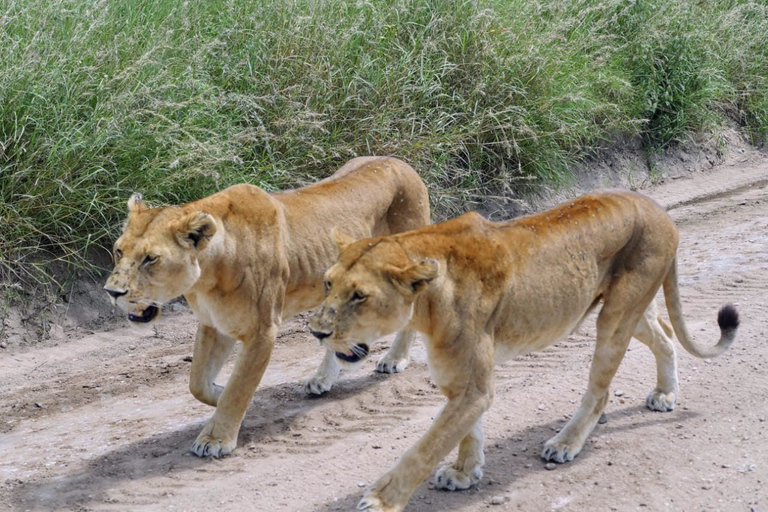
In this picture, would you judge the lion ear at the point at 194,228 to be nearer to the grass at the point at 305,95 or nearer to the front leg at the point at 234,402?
the front leg at the point at 234,402

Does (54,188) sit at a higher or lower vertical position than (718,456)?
higher

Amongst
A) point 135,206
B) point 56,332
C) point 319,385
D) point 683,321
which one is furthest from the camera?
point 56,332

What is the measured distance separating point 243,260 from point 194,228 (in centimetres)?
40

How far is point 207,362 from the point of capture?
520 centimetres

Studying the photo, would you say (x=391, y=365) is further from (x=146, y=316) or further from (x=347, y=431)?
(x=146, y=316)

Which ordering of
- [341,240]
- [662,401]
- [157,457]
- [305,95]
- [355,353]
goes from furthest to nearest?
[305,95], [662,401], [157,457], [341,240], [355,353]

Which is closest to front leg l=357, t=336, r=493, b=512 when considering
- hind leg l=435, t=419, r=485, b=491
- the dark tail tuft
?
hind leg l=435, t=419, r=485, b=491

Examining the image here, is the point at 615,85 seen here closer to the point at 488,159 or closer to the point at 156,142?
the point at 488,159

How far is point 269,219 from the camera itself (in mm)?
5180

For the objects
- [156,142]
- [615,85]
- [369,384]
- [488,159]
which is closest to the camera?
[369,384]

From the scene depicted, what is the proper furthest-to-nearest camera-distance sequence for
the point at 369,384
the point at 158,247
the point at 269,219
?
1. the point at 369,384
2. the point at 269,219
3. the point at 158,247

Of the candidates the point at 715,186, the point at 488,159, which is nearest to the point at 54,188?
the point at 488,159

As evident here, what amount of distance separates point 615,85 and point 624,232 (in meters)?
5.96

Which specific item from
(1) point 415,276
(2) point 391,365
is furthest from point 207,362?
(1) point 415,276
